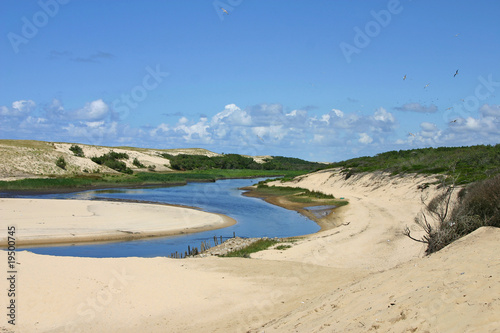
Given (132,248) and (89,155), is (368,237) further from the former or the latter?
(89,155)

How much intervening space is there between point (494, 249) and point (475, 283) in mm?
2688

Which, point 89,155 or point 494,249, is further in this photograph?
point 89,155

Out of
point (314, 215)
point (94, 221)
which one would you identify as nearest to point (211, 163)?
point (314, 215)

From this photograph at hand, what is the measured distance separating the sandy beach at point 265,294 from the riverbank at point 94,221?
12.7 meters

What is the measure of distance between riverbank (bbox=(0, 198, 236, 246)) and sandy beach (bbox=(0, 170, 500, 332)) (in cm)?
1266

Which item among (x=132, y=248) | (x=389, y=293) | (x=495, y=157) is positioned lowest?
(x=132, y=248)

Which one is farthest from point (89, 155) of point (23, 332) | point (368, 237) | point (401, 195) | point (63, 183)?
point (23, 332)

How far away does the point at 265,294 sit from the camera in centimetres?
1070

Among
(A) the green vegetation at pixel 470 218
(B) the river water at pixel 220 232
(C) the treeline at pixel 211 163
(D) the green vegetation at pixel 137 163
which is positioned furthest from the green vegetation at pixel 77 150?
(A) the green vegetation at pixel 470 218

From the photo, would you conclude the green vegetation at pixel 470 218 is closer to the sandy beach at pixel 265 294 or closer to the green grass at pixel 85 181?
the sandy beach at pixel 265 294

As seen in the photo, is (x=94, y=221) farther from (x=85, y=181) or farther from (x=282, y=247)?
(x=85, y=181)

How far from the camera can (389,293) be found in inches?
284

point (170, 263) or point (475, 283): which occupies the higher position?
point (475, 283)

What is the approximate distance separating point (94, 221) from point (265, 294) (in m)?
22.2
